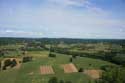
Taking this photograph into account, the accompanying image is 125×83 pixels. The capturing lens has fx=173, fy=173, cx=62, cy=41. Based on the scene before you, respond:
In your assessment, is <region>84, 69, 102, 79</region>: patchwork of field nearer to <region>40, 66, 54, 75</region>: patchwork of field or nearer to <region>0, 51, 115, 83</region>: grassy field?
<region>0, 51, 115, 83</region>: grassy field

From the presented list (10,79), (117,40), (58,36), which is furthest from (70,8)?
(10,79)

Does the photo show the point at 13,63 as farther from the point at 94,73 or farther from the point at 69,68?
the point at 94,73

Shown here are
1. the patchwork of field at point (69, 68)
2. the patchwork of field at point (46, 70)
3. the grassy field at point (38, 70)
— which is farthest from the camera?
the patchwork of field at point (69, 68)

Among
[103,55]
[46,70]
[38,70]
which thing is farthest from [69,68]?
[103,55]

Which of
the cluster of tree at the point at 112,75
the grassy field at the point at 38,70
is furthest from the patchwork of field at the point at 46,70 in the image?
the cluster of tree at the point at 112,75

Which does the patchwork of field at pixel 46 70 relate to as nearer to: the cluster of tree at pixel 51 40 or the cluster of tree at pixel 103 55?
the cluster of tree at pixel 103 55

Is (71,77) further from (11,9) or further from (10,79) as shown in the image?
(11,9)
